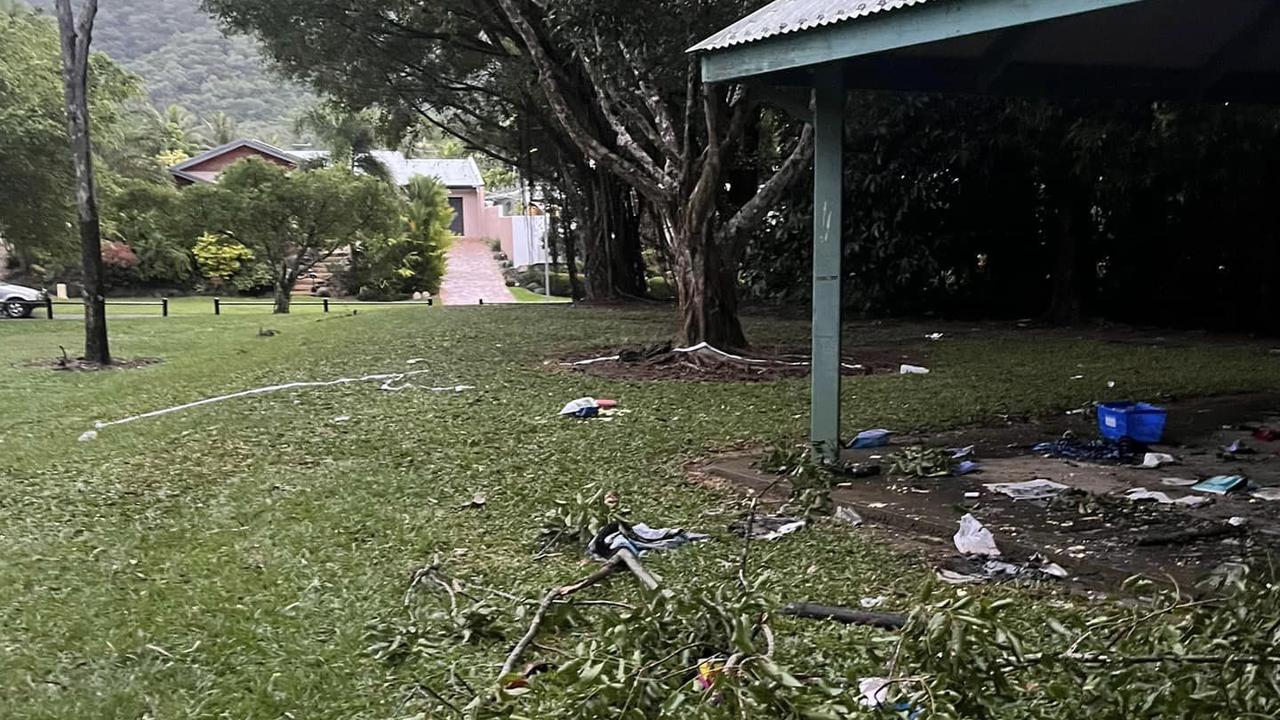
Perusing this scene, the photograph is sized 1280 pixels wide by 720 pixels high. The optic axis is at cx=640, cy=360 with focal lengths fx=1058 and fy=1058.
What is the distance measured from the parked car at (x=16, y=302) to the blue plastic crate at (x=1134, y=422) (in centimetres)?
2135

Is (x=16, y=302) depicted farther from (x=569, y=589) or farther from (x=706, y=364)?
(x=569, y=589)

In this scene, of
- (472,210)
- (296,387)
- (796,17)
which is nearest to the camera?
(796,17)

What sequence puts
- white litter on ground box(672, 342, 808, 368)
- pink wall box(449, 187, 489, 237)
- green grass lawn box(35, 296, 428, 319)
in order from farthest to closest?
1. pink wall box(449, 187, 489, 237)
2. green grass lawn box(35, 296, 428, 319)
3. white litter on ground box(672, 342, 808, 368)

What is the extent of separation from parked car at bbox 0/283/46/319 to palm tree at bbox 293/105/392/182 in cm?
856

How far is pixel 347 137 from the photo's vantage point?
30.8 m

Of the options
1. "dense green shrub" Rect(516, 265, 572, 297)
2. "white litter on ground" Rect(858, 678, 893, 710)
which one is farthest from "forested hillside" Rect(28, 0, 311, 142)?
"white litter on ground" Rect(858, 678, 893, 710)

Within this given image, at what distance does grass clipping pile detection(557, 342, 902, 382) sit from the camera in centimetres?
911

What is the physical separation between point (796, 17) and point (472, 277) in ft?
112

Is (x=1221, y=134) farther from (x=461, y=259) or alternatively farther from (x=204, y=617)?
(x=461, y=259)

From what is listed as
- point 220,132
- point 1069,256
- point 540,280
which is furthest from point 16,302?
point 220,132

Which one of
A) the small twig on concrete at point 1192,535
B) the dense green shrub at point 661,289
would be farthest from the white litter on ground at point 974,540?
the dense green shrub at point 661,289

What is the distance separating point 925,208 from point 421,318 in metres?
7.77

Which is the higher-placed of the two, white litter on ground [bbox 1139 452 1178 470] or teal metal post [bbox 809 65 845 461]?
teal metal post [bbox 809 65 845 461]

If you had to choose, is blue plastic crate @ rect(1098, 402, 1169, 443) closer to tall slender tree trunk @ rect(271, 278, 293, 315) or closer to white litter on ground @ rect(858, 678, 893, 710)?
white litter on ground @ rect(858, 678, 893, 710)
